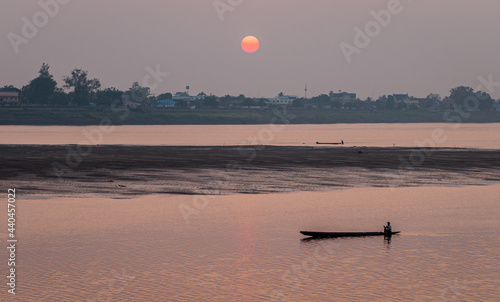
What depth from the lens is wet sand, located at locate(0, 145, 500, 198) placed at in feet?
203

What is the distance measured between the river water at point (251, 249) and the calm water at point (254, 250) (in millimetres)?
65

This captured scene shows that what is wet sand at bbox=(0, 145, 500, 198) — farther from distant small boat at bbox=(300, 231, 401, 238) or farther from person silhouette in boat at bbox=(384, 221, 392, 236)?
person silhouette in boat at bbox=(384, 221, 392, 236)

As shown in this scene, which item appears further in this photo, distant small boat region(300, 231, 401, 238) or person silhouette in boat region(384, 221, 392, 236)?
person silhouette in boat region(384, 221, 392, 236)

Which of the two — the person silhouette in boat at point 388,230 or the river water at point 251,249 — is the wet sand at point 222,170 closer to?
the river water at point 251,249

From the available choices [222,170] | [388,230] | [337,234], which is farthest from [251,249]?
[222,170]

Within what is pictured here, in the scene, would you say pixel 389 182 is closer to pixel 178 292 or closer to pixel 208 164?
pixel 208 164

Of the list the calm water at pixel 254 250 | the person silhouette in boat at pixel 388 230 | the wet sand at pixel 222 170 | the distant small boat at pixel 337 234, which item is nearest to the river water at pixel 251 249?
the calm water at pixel 254 250

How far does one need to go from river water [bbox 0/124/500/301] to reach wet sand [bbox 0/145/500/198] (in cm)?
507

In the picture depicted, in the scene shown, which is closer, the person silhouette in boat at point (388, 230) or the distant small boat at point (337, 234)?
the distant small boat at point (337, 234)

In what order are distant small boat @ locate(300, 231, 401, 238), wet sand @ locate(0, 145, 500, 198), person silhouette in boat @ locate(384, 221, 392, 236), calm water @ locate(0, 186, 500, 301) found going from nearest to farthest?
calm water @ locate(0, 186, 500, 301), distant small boat @ locate(300, 231, 401, 238), person silhouette in boat @ locate(384, 221, 392, 236), wet sand @ locate(0, 145, 500, 198)

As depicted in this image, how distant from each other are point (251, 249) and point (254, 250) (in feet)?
0.97

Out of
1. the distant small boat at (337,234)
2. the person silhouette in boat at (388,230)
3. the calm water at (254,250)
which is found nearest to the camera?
the calm water at (254,250)

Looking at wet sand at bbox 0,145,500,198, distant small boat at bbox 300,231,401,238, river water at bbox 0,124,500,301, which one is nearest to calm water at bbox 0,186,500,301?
river water at bbox 0,124,500,301

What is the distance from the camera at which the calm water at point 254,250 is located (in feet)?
97.3
